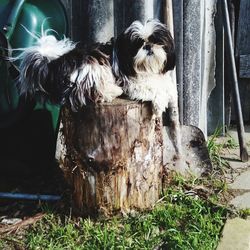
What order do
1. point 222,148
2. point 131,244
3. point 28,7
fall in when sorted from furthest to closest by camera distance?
point 222,148
point 28,7
point 131,244

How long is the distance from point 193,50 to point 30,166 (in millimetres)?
1588

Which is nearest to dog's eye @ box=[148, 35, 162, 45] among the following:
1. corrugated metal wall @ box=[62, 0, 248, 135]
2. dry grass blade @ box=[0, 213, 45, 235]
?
corrugated metal wall @ box=[62, 0, 248, 135]

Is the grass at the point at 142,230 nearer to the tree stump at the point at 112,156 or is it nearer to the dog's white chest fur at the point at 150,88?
the tree stump at the point at 112,156

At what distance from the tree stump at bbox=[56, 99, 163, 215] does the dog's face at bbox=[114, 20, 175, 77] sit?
0.23 m

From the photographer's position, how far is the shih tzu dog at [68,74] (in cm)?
336

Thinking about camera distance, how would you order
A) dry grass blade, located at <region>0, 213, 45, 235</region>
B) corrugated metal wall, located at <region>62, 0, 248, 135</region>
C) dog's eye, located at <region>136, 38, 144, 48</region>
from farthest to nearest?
corrugated metal wall, located at <region>62, 0, 248, 135</region>
dry grass blade, located at <region>0, 213, 45, 235</region>
dog's eye, located at <region>136, 38, 144, 48</region>

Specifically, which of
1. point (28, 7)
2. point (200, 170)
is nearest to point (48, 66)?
point (28, 7)

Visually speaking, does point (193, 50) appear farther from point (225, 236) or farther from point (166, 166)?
point (225, 236)

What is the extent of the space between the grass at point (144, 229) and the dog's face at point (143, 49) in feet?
3.14

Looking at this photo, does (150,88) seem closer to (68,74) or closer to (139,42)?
(139,42)

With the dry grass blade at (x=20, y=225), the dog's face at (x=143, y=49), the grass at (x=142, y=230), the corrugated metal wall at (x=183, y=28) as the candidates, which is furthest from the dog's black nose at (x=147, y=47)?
the dry grass blade at (x=20, y=225)

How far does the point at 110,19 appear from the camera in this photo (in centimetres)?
445

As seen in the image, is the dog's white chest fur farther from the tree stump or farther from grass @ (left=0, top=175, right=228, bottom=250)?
grass @ (left=0, top=175, right=228, bottom=250)

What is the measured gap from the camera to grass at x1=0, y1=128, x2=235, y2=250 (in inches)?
132
